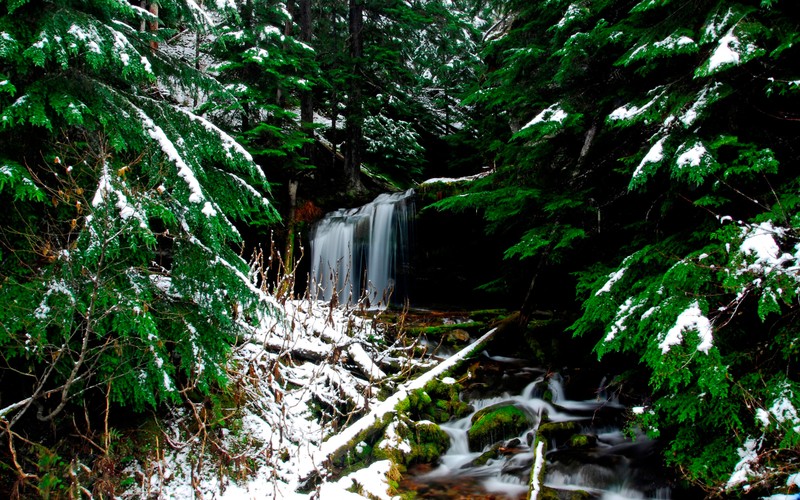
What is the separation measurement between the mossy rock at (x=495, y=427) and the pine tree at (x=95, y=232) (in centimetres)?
373

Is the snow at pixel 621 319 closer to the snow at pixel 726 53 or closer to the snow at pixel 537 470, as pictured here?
the snow at pixel 537 470

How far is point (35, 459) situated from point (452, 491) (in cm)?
424

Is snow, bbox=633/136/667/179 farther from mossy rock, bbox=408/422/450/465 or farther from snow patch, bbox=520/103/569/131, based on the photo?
mossy rock, bbox=408/422/450/465

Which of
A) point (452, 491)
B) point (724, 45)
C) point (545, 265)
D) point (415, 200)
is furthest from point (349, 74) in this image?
point (452, 491)

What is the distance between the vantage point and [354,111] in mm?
14117

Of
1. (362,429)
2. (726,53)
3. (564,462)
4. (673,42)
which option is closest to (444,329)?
(564,462)

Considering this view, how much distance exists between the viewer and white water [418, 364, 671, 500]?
520cm

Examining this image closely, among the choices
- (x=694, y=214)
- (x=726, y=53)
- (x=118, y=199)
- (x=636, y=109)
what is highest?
(x=726, y=53)

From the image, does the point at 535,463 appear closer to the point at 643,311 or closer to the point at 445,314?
the point at 643,311

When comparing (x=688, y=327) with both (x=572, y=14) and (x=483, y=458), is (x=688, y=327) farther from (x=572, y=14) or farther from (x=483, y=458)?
(x=572, y=14)

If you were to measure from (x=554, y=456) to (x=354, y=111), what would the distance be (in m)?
11.6

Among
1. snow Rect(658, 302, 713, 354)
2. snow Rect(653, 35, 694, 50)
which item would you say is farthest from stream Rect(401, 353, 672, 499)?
snow Rect(653, 35, 694, 50)

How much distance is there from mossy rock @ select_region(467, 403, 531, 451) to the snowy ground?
1.08 metres

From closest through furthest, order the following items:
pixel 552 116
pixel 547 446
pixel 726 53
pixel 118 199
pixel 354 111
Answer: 1. pixel 118 199
2. pixel 726 53
3. pixel 547 446
4. pixel 552 116
5. pixel 354 111
